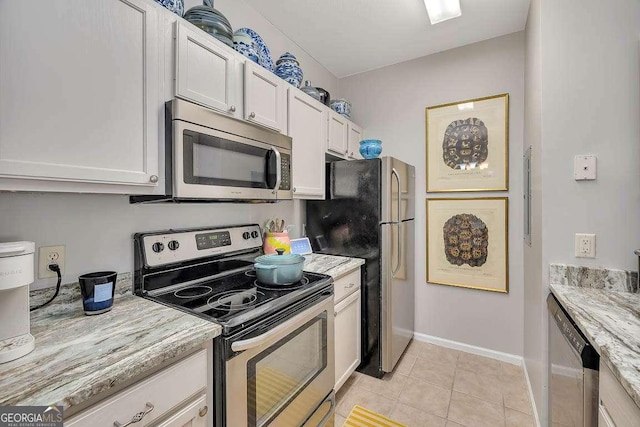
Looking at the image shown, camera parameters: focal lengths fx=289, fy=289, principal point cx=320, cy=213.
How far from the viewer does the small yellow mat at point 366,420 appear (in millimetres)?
1732

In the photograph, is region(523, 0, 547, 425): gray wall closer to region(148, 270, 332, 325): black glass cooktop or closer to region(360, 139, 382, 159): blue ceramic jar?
region(360, 139, 382, 159): blue ceramic jar

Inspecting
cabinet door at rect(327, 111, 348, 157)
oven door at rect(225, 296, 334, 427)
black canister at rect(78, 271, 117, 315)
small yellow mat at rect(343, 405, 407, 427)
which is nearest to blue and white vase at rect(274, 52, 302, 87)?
cabinet door at rect(327, 111, 348, 157)

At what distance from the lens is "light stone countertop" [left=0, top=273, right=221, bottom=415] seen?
659mm

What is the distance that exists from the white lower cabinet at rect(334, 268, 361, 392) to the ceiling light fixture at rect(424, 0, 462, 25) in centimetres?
192

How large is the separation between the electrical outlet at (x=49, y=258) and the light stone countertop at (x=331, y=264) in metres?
1.13

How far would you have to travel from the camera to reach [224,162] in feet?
4.50

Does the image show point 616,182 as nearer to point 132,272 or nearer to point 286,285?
point 286,285

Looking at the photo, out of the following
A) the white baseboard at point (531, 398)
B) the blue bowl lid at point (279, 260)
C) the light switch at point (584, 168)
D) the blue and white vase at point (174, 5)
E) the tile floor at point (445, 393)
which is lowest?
the tile floor at point (445, 393)

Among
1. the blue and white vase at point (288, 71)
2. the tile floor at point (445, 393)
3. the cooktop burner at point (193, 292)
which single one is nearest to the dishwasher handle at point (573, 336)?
the tile floor at point (445, 393)

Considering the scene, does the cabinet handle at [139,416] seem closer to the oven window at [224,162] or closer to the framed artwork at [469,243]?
the oven window at [224,162]

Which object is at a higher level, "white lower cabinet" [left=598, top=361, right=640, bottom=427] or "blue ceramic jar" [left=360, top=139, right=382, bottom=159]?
"blue ceramic jar" [left=360, top=139, right=382, bottom=159]

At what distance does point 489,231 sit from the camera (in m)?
2.46

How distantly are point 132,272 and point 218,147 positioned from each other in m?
0.72

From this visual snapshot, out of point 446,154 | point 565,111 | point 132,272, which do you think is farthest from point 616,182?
point 132,272
